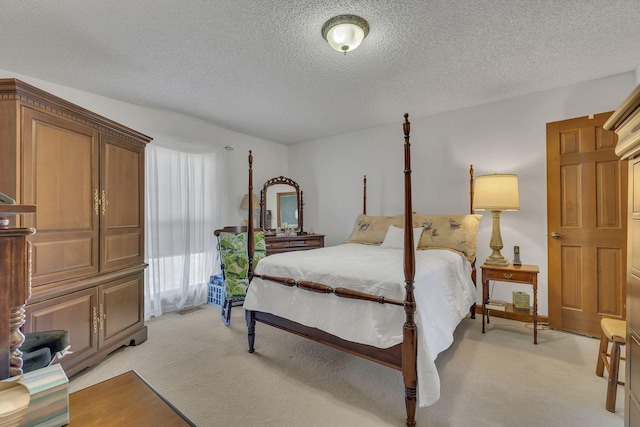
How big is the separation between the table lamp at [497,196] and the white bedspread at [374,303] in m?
0.57

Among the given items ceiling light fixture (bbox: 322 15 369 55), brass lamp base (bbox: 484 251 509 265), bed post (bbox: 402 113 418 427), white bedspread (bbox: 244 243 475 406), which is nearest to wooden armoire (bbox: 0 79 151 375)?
white bedspread (bbox: 244 243 475 406)

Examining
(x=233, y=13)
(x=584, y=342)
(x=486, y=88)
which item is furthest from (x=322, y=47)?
(x=584, y=342)

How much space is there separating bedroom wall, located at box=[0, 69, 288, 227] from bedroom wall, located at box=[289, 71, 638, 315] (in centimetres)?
86

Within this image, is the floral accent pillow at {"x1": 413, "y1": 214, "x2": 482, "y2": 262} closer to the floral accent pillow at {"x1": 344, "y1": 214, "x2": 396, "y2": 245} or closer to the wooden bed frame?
the floral accent pillow at {"x1": 344, "y1": 214, "x2": 396, "y2": 245}

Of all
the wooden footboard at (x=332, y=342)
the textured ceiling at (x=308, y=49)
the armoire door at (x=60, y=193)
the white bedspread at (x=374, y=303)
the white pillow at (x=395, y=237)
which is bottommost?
the wooden footboard at (x=332, y=342)

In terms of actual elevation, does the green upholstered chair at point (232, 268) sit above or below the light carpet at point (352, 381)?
above

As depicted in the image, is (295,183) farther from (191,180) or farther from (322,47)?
(322,47)

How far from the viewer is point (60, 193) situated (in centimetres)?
202

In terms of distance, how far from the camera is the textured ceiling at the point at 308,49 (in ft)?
5.96

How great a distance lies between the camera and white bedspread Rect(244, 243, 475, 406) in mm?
1702

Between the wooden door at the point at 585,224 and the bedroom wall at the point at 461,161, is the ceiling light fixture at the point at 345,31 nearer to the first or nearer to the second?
the bedroom wall at the point at 461,161

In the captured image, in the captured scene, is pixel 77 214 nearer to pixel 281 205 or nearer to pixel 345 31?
pixel 345 31

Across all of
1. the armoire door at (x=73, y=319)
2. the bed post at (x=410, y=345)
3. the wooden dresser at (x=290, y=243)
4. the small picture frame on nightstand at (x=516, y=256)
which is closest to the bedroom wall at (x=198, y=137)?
the wooden dresser at (x=290, y=243)

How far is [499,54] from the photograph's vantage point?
2.33 m
